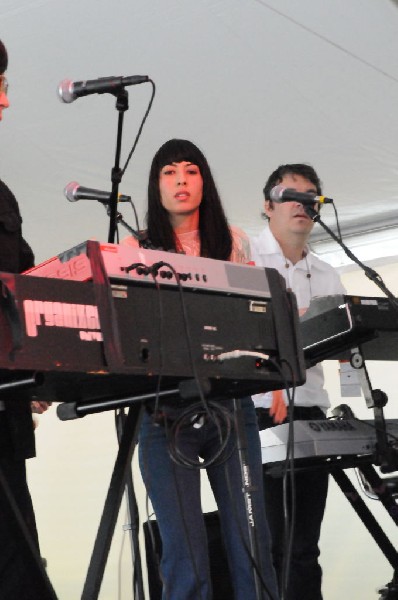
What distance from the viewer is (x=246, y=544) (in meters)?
2.06

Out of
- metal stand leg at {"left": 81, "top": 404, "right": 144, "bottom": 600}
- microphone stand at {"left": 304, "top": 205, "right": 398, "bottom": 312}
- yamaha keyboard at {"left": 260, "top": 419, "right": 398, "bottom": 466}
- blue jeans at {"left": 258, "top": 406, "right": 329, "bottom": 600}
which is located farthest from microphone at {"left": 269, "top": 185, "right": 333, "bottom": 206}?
metal stand leg at {"left": 81, "top": 404, "right": 144, "bottom": 600}

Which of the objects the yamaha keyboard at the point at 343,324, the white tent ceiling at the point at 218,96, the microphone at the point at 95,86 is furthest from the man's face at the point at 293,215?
the microphone at the point at 95,86

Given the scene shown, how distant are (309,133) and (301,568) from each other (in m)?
2.18

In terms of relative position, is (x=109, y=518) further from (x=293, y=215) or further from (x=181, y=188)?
(x=293, y=215)

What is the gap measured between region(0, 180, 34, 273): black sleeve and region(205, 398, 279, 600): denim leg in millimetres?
612

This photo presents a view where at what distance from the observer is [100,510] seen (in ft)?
18.4

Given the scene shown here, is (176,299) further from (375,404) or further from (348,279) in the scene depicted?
(348,279)

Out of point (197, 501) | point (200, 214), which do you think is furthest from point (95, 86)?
point (197, 501)

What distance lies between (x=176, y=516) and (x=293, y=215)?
149 cm

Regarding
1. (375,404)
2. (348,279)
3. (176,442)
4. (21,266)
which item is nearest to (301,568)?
(375,404)

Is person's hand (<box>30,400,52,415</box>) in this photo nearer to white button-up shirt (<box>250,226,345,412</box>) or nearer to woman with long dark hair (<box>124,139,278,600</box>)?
woman with long dark hair (<box>124,139,278,600</box>)

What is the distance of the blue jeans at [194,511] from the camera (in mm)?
2064

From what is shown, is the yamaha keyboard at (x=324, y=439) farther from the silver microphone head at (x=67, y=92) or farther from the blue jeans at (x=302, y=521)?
the silver microphone head at (x=67, y=92)

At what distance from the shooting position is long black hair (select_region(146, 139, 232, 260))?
243cm
